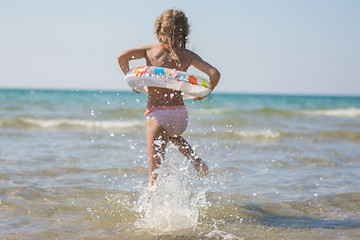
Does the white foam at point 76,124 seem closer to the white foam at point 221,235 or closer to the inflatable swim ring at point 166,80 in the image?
the inflatable swim ring at point 166,80

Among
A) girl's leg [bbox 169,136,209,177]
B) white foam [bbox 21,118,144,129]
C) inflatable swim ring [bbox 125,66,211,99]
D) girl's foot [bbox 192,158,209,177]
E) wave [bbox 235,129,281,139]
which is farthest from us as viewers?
white foam [bbox 21,118,144,129]

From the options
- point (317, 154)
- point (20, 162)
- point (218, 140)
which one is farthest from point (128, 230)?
point (218, 140)

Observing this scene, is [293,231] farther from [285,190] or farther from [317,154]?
[317,154]

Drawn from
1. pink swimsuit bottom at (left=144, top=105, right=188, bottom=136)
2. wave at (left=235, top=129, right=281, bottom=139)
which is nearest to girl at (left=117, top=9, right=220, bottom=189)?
pink swimsuit bottom at (left=144, top=105, right=188, bottom=136)

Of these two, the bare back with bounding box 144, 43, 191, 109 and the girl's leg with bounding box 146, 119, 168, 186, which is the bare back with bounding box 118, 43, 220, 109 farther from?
the girl's leg with bounding box 146, 119, 168, 186

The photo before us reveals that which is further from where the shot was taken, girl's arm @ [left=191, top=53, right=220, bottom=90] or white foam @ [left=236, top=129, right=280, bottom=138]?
white foam @ [left=236, top=129, right=280, bottom=138]

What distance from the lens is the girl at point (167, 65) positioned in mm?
3289

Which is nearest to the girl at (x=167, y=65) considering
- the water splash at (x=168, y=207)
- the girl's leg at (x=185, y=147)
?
the girl's leg at (x=185, y=147)

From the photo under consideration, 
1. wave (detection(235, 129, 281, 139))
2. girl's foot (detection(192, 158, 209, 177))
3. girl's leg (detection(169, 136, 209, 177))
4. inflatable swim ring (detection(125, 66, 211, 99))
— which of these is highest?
inflatable swim ring (detection(125, 66, 211, 99))

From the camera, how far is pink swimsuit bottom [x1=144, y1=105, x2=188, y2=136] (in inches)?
131

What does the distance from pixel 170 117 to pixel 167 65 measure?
44 centimetres

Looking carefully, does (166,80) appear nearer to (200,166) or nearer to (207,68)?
(207,68)

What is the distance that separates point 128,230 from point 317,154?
184 inches

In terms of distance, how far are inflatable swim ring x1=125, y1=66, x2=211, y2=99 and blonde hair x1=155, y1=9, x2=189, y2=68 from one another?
0.59 feet
